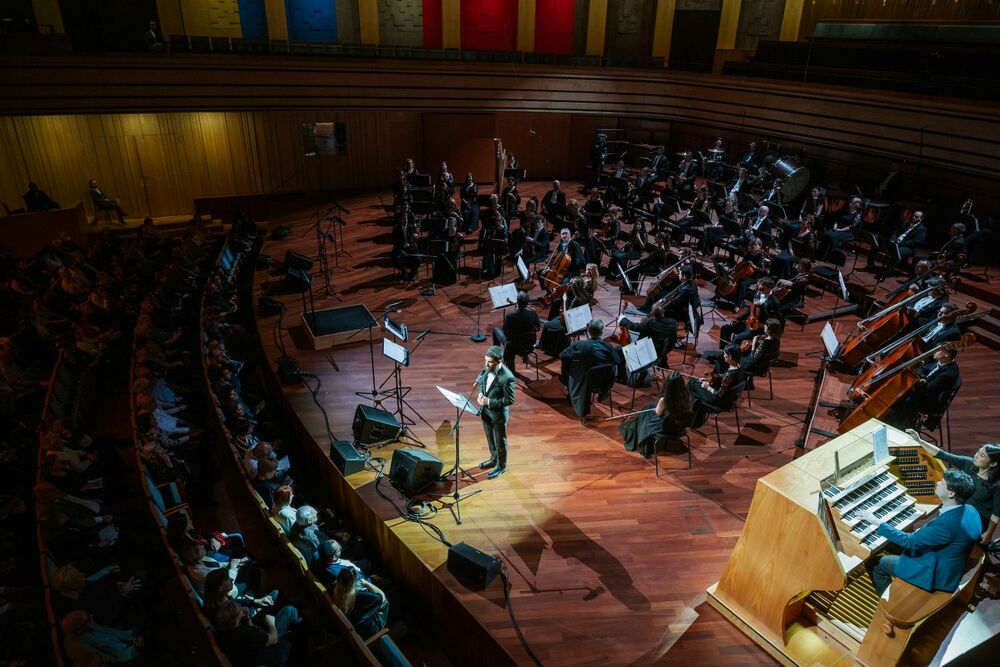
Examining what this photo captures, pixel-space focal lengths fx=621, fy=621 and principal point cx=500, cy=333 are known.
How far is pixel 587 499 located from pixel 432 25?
15.0m

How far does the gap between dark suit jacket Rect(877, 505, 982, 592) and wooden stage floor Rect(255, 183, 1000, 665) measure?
51.4 inches

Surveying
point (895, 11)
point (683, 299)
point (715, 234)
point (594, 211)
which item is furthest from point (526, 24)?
point (683, 299)

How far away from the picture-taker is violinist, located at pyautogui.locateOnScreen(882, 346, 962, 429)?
542 cm

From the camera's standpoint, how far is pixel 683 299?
757 centimetres

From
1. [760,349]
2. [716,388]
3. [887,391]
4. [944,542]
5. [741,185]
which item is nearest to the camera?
[944,542]

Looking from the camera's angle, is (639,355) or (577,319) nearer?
(639,355)

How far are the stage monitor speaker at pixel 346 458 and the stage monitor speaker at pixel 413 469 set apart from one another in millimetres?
331

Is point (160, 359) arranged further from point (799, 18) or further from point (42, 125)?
point (799, 18)

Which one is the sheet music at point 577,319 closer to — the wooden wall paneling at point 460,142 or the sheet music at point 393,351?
the sheet music at point 393,351

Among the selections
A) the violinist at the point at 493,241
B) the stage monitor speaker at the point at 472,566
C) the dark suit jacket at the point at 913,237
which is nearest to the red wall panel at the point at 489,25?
the violinist at the point at 493,241

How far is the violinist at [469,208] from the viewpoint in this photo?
1109 centimetres

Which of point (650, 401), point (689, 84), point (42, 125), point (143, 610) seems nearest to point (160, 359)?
point (143, 610)

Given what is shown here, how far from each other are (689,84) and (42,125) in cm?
1427

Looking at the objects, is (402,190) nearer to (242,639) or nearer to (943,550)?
(242,639)
